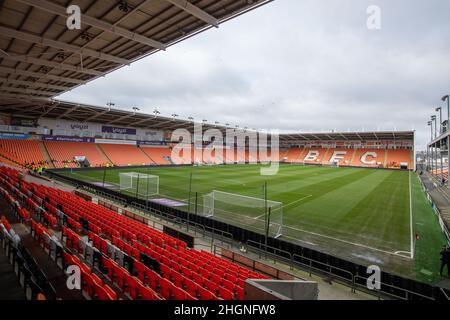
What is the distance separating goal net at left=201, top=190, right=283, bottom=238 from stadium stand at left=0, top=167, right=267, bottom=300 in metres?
6.33

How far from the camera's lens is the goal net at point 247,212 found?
585 inches

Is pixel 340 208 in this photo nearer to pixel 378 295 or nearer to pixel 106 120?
pixel 378 295

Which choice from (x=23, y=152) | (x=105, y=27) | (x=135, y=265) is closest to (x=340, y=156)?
(x=105, y=27)

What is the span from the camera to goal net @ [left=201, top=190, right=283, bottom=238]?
14.9 metres

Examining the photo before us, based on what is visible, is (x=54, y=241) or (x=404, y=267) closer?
(x=54, y=241)

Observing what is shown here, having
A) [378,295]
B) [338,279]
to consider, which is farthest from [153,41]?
[378,295]

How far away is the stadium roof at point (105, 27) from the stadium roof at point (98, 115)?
57.3 feet

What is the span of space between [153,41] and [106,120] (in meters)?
40.3

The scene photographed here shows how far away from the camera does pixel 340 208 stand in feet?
63.3

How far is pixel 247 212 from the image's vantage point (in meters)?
18.4

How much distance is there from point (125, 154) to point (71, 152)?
32.7 feet
